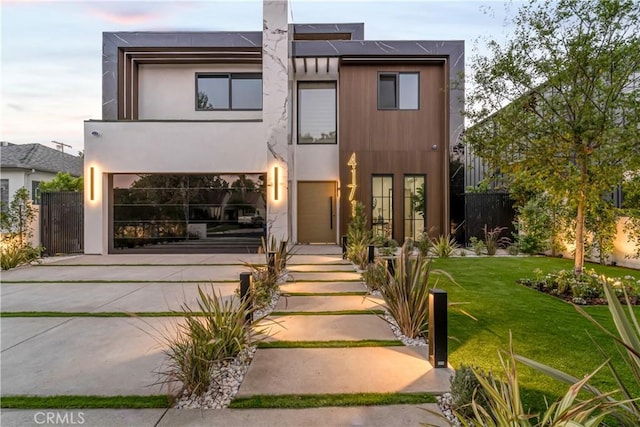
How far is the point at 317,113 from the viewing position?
1317 cm

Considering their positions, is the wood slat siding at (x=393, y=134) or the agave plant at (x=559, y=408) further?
the wood slat siding at (x=393, y=134)

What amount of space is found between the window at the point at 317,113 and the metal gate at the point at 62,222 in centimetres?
792


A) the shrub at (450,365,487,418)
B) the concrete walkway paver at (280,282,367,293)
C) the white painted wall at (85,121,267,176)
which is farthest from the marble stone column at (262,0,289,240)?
the shrub at (450,365,487,418)

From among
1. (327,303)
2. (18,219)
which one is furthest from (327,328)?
(18,219)

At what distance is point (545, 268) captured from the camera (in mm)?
8469

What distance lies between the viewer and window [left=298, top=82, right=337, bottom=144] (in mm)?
13094

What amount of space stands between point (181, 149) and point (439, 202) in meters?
9.08

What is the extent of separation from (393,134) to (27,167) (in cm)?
1692

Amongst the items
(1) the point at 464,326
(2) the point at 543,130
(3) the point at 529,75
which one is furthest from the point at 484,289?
A: (3) the point at 529,75

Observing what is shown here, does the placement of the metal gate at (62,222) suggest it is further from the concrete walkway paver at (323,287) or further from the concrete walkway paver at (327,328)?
the concrete walkway paver at (327,328)

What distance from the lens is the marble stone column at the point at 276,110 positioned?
1073 centimetres

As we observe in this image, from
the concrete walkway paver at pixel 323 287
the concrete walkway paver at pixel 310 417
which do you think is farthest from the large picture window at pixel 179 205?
the concrete walkway paver at pixel 310 417

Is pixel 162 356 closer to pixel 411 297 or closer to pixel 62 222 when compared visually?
pixel 411 297

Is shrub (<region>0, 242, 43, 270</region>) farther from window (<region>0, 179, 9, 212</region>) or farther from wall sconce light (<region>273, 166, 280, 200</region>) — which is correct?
window (<region>0, 179, 9, 212</region>)
